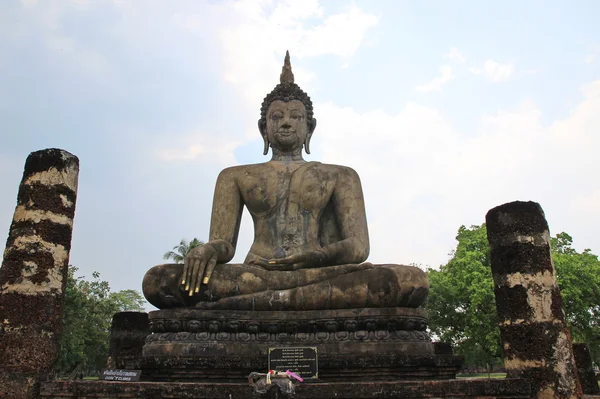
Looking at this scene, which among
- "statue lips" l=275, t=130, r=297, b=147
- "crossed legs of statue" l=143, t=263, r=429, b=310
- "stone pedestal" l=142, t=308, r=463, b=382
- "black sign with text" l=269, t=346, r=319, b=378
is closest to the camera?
"black sign with text" l=269, t=346, r=319, b=378

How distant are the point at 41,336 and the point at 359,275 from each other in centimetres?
398

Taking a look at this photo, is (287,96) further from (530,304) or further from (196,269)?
(530,304)

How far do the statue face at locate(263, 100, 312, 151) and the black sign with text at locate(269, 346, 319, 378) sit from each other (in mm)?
4732

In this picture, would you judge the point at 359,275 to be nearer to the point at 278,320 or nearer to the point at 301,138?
the point at 278,320

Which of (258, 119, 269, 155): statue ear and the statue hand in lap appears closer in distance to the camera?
the statue hand in lap

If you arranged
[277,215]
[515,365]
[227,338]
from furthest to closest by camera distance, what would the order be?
[277,215] < [227,338] < [515,365]

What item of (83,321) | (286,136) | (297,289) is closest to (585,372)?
(297,289)

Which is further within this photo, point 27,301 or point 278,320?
point 278,320

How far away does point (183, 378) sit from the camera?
255 inches

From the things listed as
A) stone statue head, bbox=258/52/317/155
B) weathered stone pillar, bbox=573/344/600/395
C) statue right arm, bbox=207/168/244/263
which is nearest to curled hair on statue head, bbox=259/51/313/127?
stone statue head, bbox=258/52/317/155

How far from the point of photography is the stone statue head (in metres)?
9.74

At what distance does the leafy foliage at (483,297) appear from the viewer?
80.1ft

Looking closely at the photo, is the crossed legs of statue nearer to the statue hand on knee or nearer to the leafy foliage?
the statue hand on knee

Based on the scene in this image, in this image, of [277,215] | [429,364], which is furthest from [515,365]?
[277,215]
